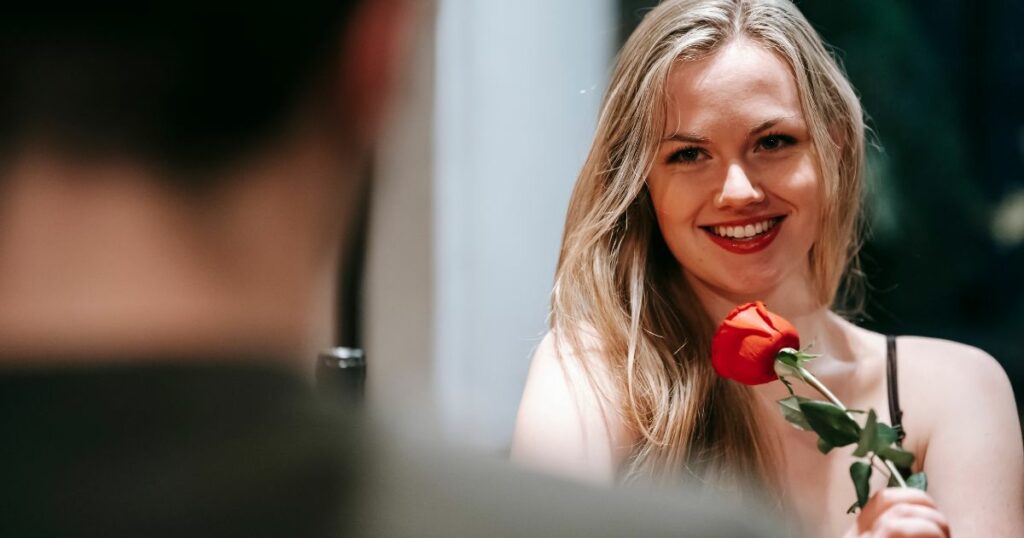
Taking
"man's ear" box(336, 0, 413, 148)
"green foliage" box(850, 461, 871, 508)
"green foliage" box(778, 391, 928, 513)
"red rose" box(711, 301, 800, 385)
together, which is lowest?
"green foliage" box(850, 461, 871, 508)

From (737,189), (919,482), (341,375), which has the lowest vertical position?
(919,482)

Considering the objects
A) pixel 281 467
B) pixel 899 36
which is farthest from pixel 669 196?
pixel 281 467

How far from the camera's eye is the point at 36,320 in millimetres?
340

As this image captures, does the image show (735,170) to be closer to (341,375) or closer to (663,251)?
(663,251)

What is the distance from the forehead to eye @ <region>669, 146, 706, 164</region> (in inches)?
0.7

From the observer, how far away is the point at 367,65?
414 millimetres

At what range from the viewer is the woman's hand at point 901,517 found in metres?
0.59

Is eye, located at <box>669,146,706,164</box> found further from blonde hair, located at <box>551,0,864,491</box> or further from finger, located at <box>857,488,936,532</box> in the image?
finger, located at <box>857,488,936,532</box>

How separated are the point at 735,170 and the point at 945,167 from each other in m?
0.31

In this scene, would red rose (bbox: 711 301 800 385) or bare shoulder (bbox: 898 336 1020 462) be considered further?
bare shoulder (bbox: 898 336 1020 462)

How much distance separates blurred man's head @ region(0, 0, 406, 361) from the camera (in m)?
0.33

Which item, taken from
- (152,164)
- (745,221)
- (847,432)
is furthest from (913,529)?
(152,164)

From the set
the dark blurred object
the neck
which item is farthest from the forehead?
the neck

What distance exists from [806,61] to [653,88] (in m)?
0.13
